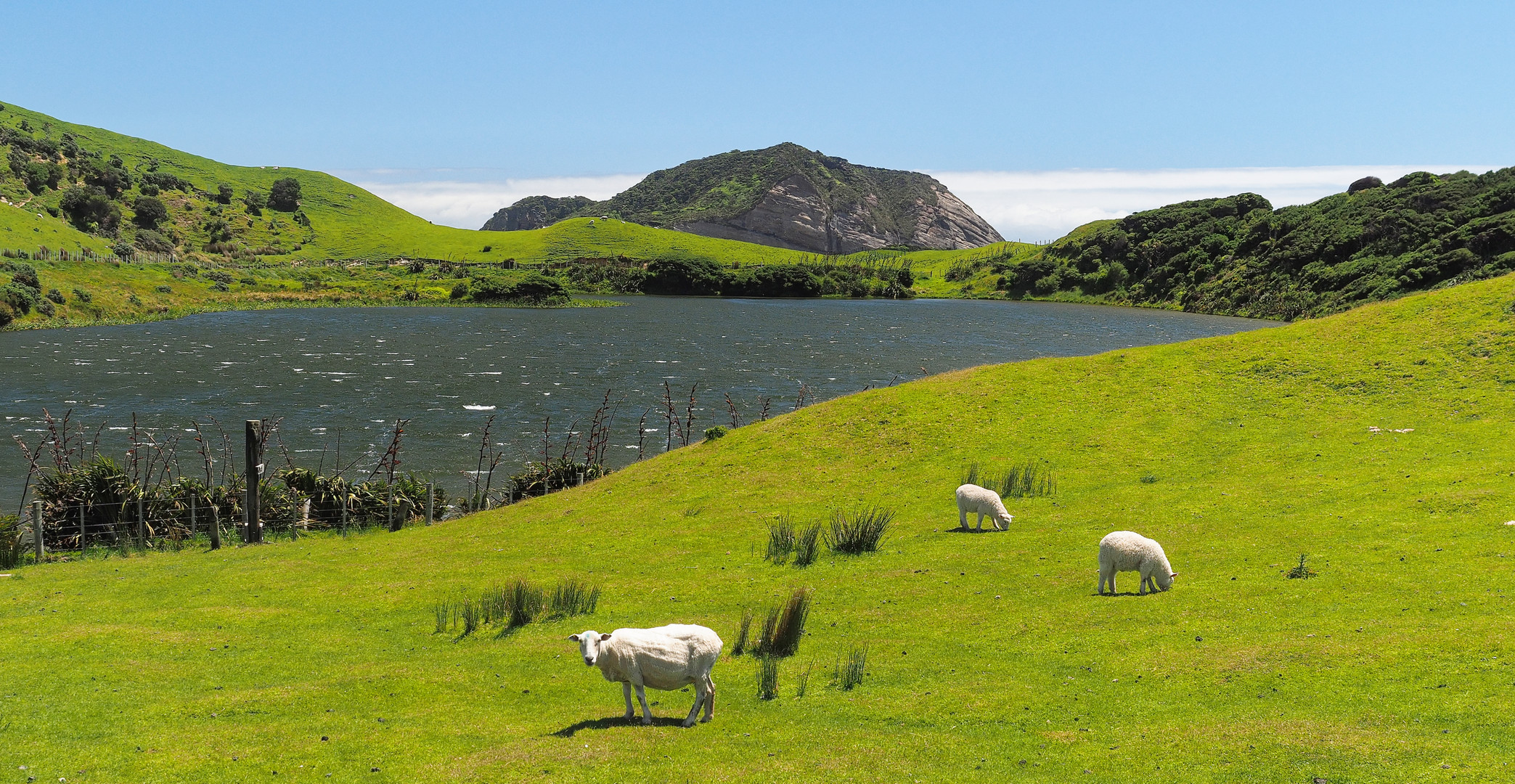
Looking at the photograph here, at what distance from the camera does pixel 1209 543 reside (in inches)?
902

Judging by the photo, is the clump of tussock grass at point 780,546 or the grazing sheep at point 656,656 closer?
the grazing sheep at point 656,656

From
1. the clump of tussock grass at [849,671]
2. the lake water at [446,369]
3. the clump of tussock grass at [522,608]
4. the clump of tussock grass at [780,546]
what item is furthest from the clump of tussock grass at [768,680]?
the lake water at [446,369]

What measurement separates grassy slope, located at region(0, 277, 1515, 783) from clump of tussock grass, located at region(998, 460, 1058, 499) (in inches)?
42.7

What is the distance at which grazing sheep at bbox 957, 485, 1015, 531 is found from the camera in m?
26.7

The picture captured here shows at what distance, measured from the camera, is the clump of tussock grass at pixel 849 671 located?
50.8 ft

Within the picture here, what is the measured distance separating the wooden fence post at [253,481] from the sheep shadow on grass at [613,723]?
76.2 ft

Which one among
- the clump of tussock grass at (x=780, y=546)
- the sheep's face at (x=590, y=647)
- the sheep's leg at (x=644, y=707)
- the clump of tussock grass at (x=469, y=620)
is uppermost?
the sheep's face at (x=590, y=647)

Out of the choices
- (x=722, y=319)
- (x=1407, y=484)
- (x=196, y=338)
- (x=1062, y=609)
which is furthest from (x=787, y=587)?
(x=722, y=319)

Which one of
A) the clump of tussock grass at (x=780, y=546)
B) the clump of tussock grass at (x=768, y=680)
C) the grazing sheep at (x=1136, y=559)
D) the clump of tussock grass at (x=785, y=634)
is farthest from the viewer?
the clump of tussock grass at (x=780, y=546)

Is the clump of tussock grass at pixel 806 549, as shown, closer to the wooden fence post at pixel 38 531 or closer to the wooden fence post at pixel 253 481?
the wooden fence post at pixel 253 481

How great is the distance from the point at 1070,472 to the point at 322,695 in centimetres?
2542

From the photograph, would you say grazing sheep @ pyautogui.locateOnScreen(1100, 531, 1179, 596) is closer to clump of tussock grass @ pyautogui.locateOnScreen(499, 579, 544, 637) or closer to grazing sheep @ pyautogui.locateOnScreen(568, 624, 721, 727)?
grazing sheep @ pyautogui.locateOnScreen(568, 624, 721, 727)

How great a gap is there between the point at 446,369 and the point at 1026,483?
249 feet

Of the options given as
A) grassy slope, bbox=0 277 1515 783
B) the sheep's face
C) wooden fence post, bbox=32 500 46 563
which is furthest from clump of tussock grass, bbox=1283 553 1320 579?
wooden fence post, bbox=32 500 46 563
